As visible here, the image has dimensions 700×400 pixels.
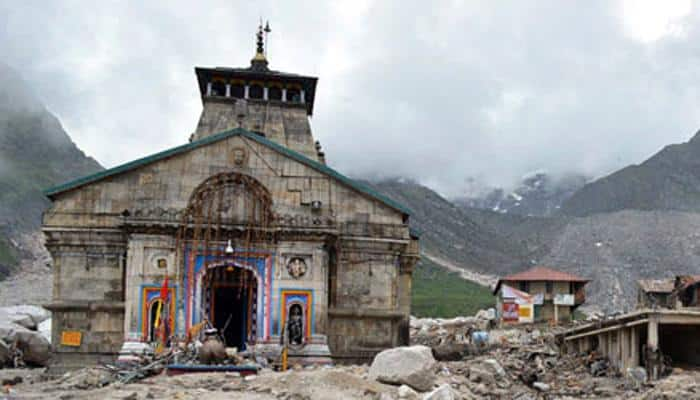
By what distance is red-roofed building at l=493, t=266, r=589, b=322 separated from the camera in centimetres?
6431

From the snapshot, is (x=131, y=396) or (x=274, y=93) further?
(x=274, y=93)

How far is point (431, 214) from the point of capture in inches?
6791

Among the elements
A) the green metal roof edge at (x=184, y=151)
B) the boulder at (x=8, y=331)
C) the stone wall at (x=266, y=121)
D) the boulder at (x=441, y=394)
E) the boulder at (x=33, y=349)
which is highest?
the stone wall at (x=266, y=121)

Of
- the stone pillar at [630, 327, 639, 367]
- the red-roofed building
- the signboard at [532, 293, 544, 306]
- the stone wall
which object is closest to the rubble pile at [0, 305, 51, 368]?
the stone wall

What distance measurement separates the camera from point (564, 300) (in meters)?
64.3

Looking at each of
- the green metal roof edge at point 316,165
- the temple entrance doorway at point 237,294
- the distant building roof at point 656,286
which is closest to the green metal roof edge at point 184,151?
the green metal roof edge at point 316,165

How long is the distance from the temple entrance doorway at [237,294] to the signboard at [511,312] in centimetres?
3074

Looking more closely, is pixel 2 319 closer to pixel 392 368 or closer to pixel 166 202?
pixel 166 202

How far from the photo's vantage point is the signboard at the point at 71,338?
33750 mm

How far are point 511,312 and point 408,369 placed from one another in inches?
1696

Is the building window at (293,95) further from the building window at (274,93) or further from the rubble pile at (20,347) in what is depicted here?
the rubble pile at (20,347)

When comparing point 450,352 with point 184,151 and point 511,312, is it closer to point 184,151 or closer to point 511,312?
point 184,151

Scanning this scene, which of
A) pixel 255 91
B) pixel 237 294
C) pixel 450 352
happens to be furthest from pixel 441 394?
pixel 255 91

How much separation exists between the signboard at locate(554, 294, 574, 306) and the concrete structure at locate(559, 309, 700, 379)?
30.9m
